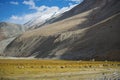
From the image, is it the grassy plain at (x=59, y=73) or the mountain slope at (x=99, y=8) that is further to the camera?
the mountain slope at (x=99, y=8)

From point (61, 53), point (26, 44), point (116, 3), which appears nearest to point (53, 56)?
point (61, 53)

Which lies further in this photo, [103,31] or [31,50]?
[31,50]

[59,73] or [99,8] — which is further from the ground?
[99,8]

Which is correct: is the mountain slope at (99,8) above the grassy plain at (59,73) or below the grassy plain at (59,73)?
above

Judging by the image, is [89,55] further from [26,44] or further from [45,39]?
[26,44]

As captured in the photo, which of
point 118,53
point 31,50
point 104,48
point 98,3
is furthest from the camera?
point 98,3

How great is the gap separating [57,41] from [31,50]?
16975 millimetres

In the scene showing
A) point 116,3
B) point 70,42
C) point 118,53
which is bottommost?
point 118,53

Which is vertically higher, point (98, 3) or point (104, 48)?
point (98, 3)

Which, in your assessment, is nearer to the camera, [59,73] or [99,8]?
[59,73]

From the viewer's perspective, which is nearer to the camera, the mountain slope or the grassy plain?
the grassy plain

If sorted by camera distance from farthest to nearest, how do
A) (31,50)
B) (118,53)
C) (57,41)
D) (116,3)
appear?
(116,3)
(31,50)
(57,41)
(118,53)

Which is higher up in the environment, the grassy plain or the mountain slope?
the mountain slope

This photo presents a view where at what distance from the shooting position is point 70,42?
10250 centimetres
